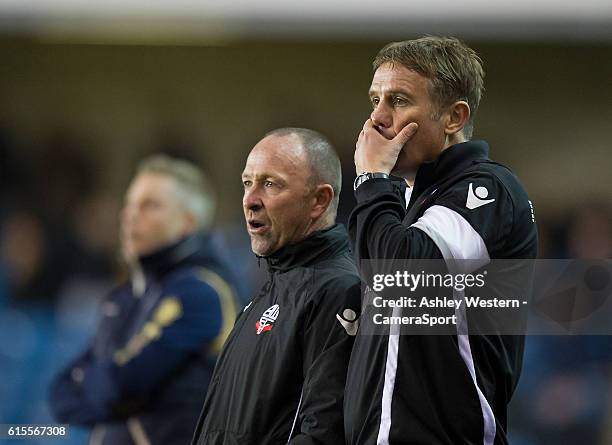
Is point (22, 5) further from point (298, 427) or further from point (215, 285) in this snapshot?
point (298, 427)

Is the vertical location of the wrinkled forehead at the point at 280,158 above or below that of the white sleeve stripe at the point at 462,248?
above

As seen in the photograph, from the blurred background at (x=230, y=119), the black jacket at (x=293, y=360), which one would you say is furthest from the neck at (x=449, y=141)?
the blurred background at (x=230, y=119)

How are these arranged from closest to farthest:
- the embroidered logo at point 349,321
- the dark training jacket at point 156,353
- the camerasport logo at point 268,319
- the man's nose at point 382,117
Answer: the man's nose at point 382,117, the embroidered logo at point 349,321, the camerasport logo at point 268,319, the dark training jacket at point 156,353

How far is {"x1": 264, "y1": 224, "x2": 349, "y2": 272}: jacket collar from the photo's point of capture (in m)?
2.32

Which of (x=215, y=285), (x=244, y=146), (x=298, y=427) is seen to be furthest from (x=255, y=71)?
(x=298, y=427)

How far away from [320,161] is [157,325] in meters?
1.16

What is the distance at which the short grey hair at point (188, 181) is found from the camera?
3.20 meters

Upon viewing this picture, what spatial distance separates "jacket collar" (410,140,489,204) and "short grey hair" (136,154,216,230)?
1339mm

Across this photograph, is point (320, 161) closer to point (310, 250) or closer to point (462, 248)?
point (310, 250)

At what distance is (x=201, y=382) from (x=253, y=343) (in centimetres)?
102

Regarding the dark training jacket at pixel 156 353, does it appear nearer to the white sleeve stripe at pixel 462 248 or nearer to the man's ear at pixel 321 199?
the man's ear at pixel 321 199

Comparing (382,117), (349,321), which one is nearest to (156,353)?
(349,321)

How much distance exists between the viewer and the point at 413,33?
2838mm

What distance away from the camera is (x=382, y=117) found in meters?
1.98
